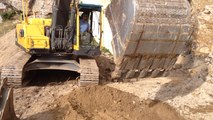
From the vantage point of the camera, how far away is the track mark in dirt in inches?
290

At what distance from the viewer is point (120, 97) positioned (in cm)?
842

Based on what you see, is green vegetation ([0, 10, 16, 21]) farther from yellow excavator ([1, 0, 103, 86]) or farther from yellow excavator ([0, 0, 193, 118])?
yellow excavator ([1, 0, 103, 86])

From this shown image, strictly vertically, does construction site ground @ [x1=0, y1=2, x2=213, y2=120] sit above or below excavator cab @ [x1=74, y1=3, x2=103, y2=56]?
below

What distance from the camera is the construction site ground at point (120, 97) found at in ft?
24.6

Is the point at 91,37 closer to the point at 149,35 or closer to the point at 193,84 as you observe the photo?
the point at 149,35

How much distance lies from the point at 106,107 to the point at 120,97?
70 cm

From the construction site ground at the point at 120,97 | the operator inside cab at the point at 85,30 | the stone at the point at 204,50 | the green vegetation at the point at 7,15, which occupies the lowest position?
the green vegetation at the point at 7,15

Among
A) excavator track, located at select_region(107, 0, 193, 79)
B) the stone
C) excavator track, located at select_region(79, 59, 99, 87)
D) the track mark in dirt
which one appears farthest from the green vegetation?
the stone

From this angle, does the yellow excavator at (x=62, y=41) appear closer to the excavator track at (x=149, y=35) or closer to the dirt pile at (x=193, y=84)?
the excavator track at (x=149, y=35)

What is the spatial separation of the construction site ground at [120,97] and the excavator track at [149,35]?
0.47 m

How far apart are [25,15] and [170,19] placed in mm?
3859

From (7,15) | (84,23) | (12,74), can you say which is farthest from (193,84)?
(7,15)

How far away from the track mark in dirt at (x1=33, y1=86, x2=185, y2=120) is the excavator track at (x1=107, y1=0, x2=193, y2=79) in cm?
115

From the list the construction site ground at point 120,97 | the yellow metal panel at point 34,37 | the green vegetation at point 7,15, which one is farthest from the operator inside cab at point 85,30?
the green vegetation at point 7,15
